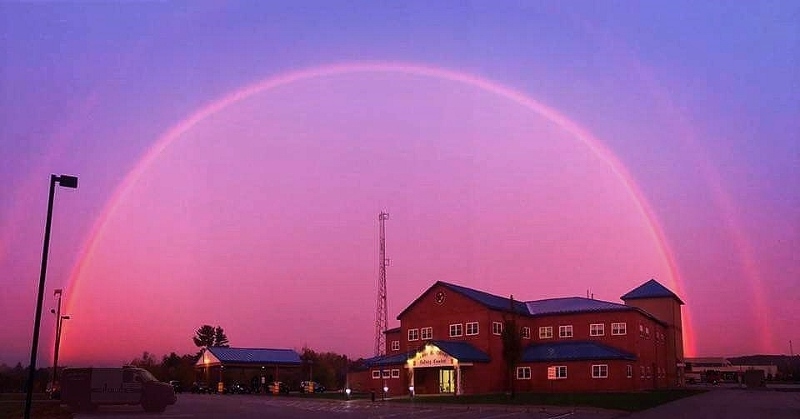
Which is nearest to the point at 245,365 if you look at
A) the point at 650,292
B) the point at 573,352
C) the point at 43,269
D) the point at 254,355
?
the point at 254,355

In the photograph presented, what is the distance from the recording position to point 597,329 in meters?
78.3

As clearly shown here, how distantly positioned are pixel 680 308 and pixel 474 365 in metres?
46.8

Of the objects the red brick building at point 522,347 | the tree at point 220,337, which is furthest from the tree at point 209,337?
the red brick building at point 522,347

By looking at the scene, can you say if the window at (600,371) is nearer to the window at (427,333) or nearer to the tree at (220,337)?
the window at (427,333)

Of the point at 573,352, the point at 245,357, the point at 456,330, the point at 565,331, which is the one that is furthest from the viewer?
the point at 245,357

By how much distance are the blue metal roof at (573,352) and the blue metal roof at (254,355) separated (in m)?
37.9

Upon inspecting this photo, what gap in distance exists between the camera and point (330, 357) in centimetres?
15450

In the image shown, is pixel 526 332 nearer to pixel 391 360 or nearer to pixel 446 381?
pixel 446 381

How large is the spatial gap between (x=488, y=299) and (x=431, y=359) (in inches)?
490

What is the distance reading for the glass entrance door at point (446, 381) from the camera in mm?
74125

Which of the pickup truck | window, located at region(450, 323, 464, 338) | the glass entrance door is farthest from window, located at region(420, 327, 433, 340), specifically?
the pickup truck

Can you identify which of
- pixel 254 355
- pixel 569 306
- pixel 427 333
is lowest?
pixel 254 355

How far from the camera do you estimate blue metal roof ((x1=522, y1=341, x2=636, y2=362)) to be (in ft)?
235

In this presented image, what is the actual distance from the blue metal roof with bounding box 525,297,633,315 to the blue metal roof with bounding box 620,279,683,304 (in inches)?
654
